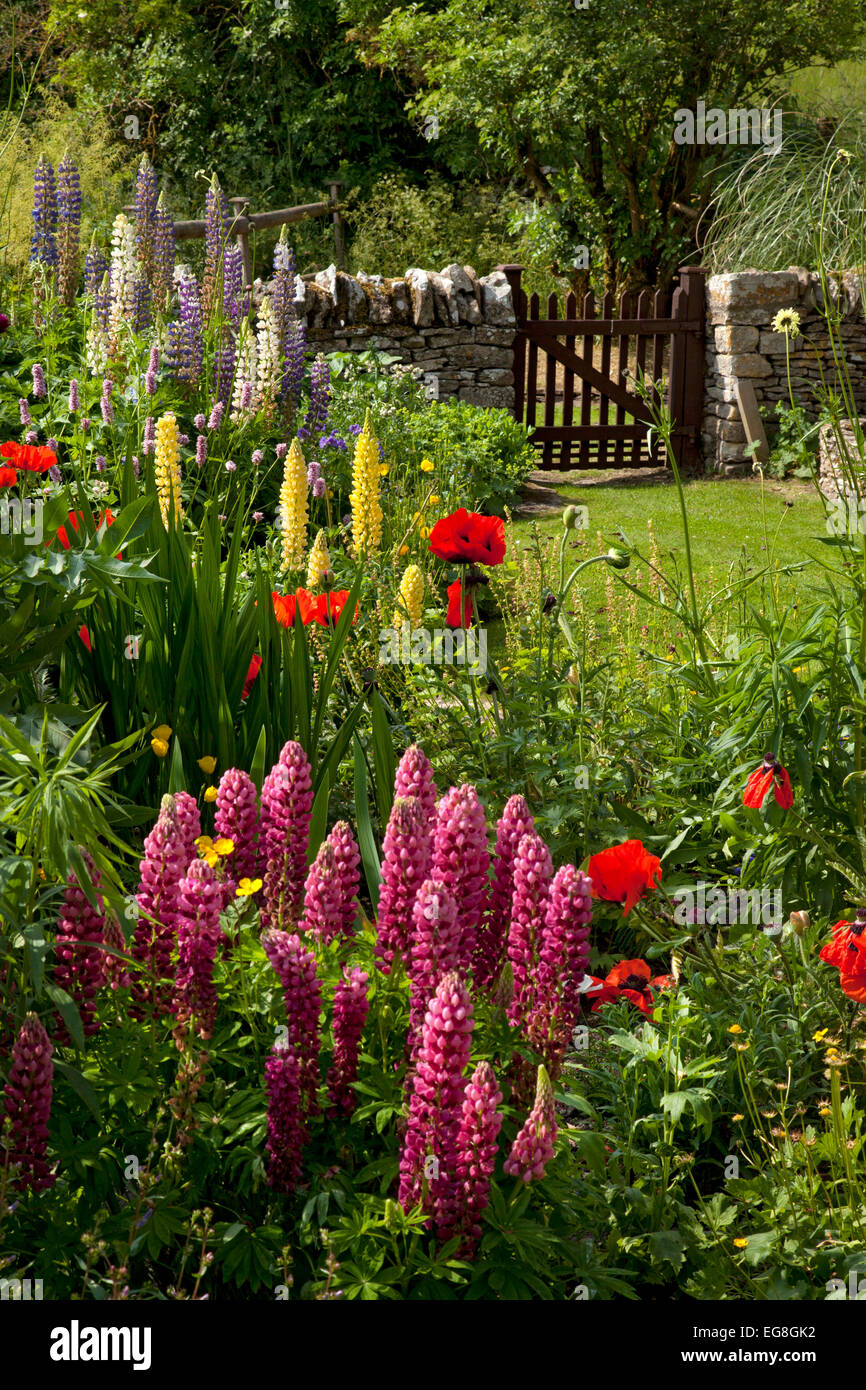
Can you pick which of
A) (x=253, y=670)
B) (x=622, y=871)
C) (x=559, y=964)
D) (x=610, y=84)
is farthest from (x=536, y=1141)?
(x=610, y=84)

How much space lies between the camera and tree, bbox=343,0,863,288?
41.1 ft

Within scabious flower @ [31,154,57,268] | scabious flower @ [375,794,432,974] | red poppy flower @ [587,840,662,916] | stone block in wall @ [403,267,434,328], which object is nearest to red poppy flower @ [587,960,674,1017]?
red poppy flower @ [587,840,662,916]

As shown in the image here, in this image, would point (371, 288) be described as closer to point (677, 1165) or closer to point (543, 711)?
point (543, 711)

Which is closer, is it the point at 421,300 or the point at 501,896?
the point at 501,896

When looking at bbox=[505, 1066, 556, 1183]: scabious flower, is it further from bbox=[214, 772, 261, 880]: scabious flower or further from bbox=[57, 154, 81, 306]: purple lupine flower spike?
bbox=[57, 154, 81, 306]: purple lupine flower spike

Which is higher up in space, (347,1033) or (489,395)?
(489,395)

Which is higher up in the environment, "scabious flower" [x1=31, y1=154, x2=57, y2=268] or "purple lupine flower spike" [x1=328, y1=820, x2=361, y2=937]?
"scabious flower" [x1=31, y1=154, x2=57, y2=268]

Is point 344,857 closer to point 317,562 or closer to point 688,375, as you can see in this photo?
point 317,562

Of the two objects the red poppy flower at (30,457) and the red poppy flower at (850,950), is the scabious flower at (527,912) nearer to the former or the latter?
the red poppy flower at (850,950)

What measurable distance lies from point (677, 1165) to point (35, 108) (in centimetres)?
1673

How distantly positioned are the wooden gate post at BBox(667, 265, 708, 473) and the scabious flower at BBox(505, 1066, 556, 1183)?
357 inches

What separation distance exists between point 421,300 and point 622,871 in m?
7.36

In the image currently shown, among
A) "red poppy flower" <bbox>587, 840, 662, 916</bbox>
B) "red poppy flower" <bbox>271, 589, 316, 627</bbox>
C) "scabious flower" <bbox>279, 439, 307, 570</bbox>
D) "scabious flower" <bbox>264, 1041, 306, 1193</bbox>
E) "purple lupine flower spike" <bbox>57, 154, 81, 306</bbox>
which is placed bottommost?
"scabious flower" <bbox>264, 1041, 306, 1193</bbox>

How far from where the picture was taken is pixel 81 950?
5.17ft
